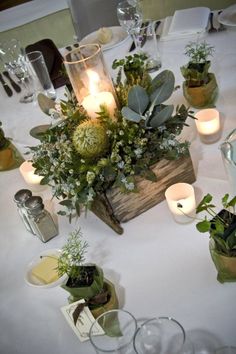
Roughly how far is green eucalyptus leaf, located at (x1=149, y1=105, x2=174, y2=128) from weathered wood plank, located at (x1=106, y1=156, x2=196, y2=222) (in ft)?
0.30

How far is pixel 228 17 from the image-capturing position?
5.34ft

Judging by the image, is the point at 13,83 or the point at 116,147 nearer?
the point at 116,147

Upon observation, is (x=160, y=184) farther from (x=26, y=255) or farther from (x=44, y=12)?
(x=44, y=12)

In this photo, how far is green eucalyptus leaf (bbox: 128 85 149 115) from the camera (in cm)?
97

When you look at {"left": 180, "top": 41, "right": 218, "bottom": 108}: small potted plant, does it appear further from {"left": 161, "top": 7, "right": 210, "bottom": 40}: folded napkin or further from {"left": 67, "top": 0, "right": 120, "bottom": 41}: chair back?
{"left": 67, "top": 0, "right": 120, "bottom": 41}: chair back

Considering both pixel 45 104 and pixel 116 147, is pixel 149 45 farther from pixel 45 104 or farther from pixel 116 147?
pixel 116 147

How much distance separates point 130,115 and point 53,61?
0.92 metres

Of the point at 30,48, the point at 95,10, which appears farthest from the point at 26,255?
the point at 95,10

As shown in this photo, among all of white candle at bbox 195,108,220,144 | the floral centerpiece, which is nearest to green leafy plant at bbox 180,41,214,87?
white candle at bbox 195,108,220,144

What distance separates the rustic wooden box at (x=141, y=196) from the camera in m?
1.02

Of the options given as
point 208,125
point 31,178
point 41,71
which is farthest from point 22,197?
point 41,71

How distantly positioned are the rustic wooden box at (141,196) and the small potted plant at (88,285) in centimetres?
21

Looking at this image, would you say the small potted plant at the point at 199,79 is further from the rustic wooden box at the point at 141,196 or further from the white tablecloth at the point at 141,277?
the rustic wooden box at the point at 141,196

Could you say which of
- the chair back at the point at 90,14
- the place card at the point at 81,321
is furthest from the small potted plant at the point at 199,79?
the chair back at the point at 90,14
